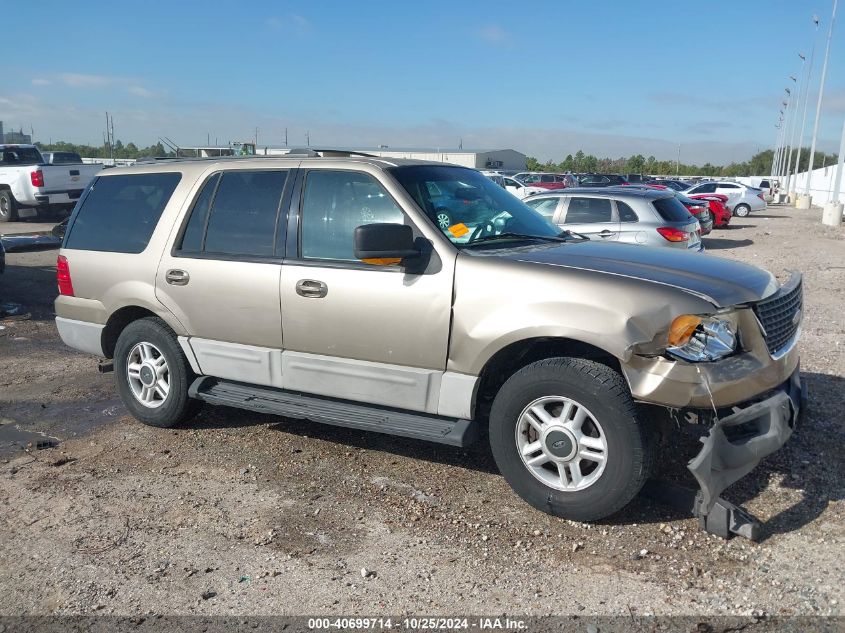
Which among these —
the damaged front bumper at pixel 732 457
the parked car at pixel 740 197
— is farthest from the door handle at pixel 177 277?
the parked car at pixel 740 197

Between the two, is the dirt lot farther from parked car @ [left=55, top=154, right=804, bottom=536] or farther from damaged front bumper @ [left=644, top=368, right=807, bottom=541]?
parked car @ [left=55, top=154, right=804, bottom=536]

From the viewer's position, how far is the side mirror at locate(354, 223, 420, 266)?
4.20m

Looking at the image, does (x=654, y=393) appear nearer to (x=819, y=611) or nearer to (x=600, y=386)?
(x=600, y=386)

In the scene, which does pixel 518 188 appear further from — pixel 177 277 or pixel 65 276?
pixel 177 277

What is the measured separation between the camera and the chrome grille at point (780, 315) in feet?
13.3

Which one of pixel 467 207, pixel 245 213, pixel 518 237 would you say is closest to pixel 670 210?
pixel 518 237

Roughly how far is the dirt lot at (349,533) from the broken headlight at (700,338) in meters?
0.96

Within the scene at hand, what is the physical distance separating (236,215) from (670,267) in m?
2.87

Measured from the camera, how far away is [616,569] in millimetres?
3654

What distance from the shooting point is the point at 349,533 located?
409 cm

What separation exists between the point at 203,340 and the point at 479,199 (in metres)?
2.14

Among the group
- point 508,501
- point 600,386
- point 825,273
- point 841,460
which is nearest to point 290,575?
point 508,501

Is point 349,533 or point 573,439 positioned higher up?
point 573,439

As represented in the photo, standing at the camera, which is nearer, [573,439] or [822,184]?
[573,439]
